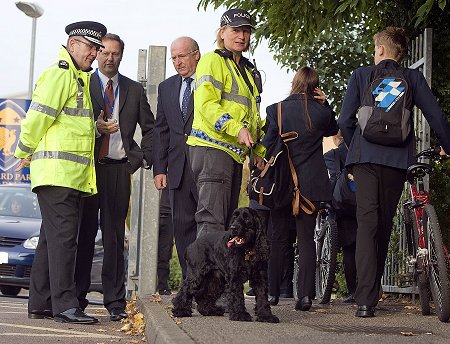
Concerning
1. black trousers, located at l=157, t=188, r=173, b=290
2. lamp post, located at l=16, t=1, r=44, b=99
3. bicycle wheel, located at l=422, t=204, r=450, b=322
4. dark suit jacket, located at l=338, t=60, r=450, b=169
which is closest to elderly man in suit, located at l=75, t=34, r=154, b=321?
dark suit jacket, located at l=338, t=60, r=450, b=169

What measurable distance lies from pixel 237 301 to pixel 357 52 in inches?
551

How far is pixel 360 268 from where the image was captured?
8.51 metres

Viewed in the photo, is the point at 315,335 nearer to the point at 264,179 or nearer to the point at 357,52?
the point at 264,179

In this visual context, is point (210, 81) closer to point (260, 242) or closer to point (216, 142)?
point (216, 142)

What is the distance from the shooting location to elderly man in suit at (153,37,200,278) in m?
9.46

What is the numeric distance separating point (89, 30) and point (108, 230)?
A: 5.65 feet

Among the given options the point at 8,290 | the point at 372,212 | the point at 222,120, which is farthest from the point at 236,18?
the point at 8,290

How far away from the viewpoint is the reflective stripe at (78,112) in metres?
8.83

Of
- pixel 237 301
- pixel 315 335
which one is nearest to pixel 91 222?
pixel 237 301

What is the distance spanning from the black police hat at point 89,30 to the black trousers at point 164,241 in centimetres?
399

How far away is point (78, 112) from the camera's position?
888cm

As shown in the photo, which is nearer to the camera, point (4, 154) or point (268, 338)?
point (268, 338)

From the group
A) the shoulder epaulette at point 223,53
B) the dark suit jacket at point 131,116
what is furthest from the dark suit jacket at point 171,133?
the shoulder epaulette at point 223,53

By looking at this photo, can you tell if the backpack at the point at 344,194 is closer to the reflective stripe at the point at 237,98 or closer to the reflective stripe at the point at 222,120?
the reflective stripe at the point at 237,98
